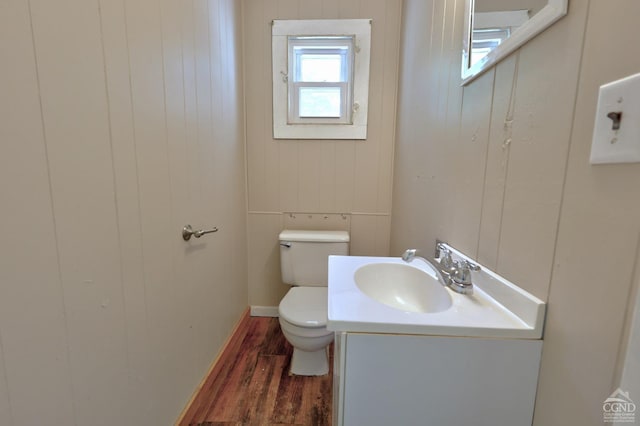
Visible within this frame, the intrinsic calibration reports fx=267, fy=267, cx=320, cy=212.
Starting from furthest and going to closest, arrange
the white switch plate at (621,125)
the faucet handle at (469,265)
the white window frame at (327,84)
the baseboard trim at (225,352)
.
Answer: the white window frame at (327,84) < the baseboard trim at (225,352) < the faucet handle at (469,265) < the white switch plate at (621,125)

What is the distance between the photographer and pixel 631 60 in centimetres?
42

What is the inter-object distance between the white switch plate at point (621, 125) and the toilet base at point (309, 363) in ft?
5.03

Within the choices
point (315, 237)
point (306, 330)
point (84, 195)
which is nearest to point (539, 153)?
point (84, 195)

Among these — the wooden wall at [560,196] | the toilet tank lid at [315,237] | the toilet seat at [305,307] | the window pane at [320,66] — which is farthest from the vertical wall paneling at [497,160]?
the window pane at [320,66]

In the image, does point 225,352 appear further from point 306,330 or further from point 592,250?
point 592,250

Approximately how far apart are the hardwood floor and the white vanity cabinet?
31.9 inches

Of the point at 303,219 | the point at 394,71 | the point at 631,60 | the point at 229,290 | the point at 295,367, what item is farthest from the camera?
the point at 303,219

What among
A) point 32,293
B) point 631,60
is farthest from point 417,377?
point 32,293

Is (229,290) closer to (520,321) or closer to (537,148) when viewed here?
(520,321)

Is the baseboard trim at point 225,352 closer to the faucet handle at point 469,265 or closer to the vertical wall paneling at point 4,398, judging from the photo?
the vertical wall paneling at point 4,398

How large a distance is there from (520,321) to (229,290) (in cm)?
154

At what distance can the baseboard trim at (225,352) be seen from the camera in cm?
124

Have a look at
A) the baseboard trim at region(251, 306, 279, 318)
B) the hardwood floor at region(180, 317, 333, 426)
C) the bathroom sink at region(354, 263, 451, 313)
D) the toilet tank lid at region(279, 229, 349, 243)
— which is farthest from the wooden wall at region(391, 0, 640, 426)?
the baseboard trim at region(251, 306, 279, 318)

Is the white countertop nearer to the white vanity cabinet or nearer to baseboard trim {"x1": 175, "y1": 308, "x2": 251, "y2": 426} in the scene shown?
the white vanity cabinet
